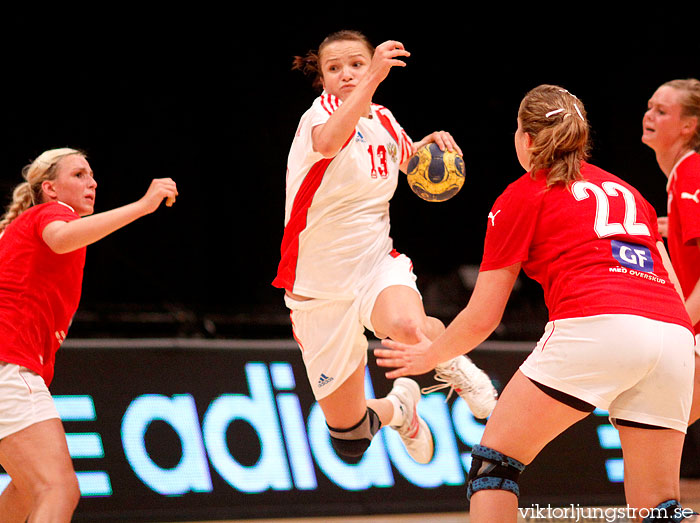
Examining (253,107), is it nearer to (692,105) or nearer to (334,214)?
(334,214)

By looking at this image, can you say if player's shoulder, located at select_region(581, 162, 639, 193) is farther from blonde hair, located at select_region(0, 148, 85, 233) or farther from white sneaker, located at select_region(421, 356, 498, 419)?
blonde hair, located at select_region(0, 148, 85, 233)

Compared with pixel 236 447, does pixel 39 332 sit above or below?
above

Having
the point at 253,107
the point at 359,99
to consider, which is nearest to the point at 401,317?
the point at 359,99

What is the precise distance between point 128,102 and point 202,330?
321cm

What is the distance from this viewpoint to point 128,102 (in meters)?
8.20

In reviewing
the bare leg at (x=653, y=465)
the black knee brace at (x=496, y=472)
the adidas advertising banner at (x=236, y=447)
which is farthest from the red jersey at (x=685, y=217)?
the adidas advertising banner at (x=236, y=447)

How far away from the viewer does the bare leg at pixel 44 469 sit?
3229 millimetres

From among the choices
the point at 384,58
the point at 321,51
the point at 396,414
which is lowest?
the point at 396,414

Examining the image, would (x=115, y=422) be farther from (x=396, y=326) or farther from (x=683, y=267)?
(x=683, y=267)

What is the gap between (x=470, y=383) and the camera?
14.1 ft

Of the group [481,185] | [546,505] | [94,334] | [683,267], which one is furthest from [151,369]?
[481,185]

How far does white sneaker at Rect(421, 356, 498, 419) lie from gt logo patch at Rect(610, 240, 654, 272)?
1513mm

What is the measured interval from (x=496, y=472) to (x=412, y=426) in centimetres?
200

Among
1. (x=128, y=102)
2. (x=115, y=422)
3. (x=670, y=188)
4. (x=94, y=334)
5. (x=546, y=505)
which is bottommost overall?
(x=546, y=505)
